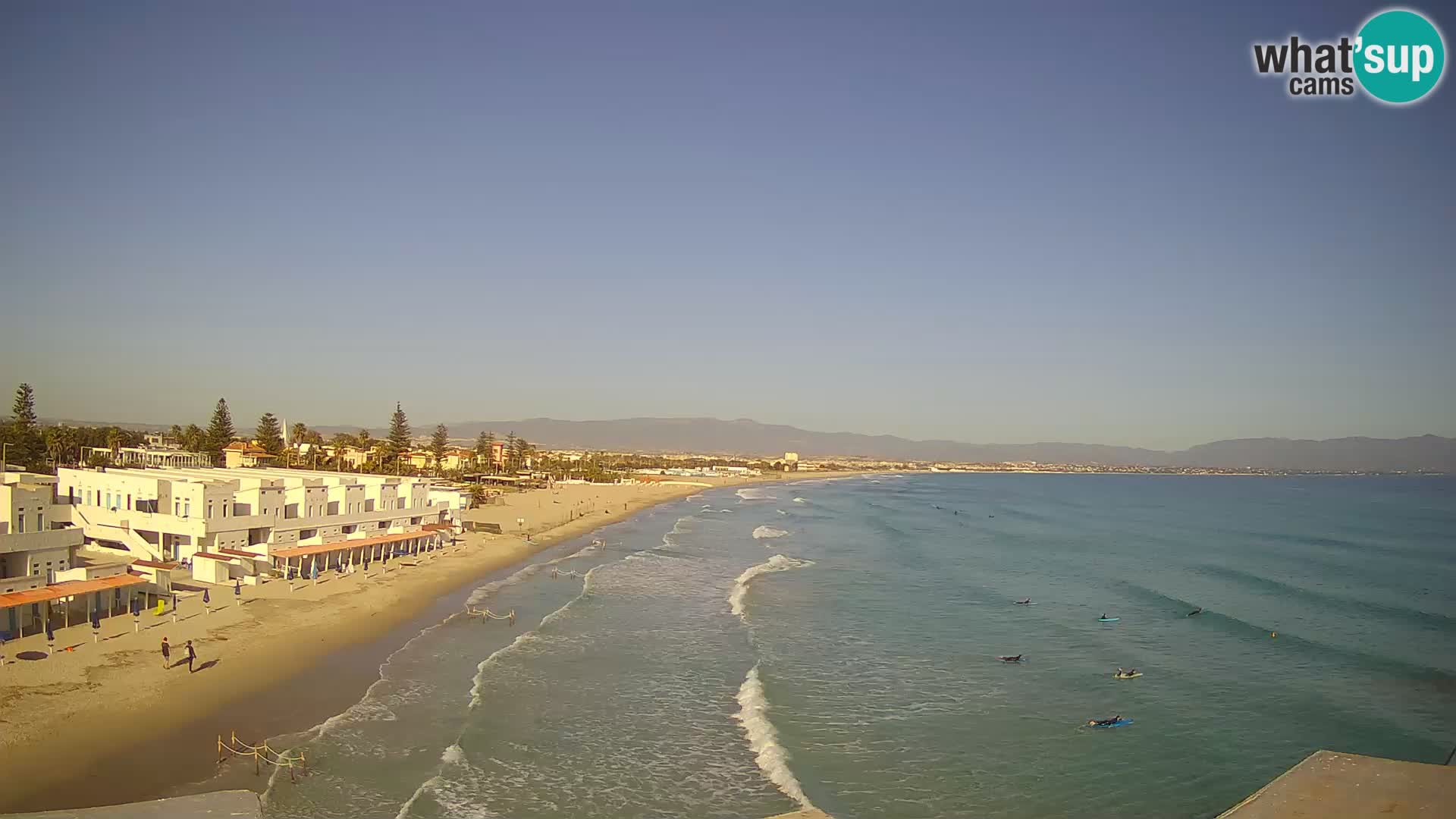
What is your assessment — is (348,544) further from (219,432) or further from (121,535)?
(219,432)

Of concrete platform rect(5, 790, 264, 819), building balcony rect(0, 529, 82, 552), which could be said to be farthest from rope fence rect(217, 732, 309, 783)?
building balcony rect(0, 529, 82, 552)

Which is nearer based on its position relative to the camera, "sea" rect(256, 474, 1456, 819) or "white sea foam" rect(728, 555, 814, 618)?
"sea" rect(256, 474, 1456, 819)

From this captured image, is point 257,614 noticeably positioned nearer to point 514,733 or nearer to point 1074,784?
point 514,733

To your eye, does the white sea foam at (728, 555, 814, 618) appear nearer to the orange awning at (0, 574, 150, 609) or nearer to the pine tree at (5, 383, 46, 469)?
the orange awning at (0, 574, 150, 609)

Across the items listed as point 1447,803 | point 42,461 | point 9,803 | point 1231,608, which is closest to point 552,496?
point 42,461

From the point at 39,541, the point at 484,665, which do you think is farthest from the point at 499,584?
the point at 39,541

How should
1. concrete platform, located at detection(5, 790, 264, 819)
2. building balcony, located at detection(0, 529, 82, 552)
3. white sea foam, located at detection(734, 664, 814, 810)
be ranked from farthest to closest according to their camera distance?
building balcony, located at detection(0, 529, 82, 552), white sea foam, located at detection(734, 664, 814, 810), concrete platform, located at detection(5, 790, 264, 819)

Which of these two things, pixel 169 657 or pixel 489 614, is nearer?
pixel 169 657
